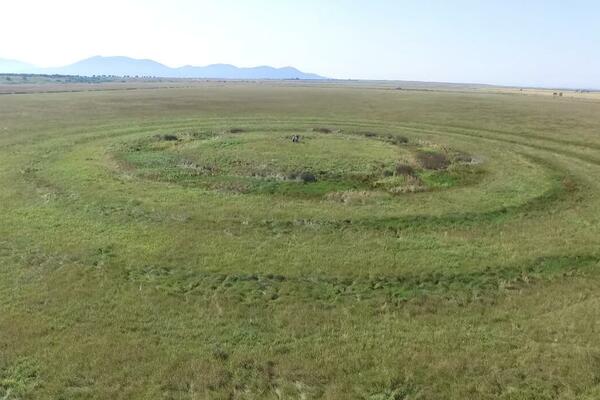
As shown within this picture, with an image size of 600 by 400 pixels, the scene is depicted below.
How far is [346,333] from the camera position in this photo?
1895 centimetres

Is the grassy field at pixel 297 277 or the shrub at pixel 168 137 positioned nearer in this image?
the grassy field at pixel 297 277

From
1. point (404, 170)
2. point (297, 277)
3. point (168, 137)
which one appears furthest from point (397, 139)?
point (297, 277)

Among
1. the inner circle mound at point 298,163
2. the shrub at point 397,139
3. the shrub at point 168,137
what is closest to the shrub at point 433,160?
the inner circle mound at point 298,163

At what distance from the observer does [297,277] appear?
23.9 meters

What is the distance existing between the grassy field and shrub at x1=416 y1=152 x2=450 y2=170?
1.47 ft

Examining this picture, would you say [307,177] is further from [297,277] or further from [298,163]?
[297,277]

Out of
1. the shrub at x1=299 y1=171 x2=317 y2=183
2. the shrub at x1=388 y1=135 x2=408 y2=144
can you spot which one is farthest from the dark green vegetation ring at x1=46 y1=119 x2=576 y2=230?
the shrub at x1=388 y1=135 x2=408 y2=144

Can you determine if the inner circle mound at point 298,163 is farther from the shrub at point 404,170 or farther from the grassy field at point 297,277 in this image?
the grassy field at point 297,277

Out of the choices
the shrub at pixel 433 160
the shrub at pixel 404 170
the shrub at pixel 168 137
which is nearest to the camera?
the shrub at pixel 404 170

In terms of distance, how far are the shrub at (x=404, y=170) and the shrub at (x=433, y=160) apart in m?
2.03

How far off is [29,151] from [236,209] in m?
33.0

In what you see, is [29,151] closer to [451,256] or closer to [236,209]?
[236,209]

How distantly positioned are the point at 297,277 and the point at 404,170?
26.2 m

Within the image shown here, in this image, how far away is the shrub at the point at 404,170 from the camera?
151ft
